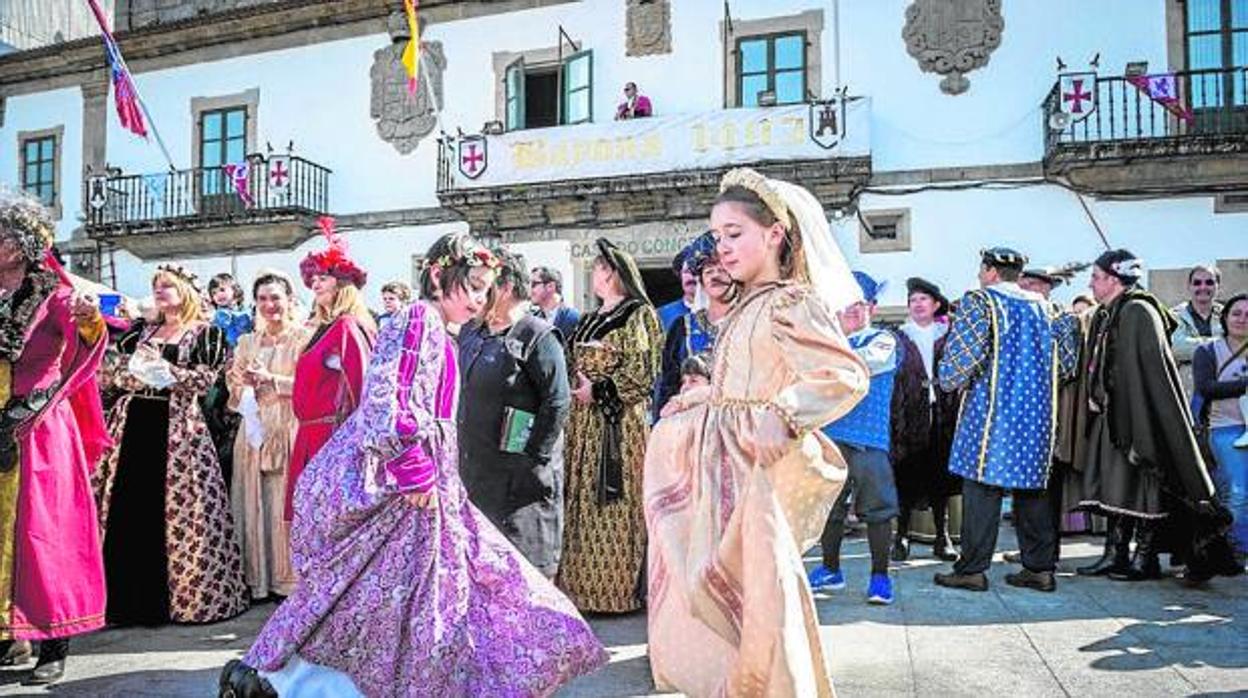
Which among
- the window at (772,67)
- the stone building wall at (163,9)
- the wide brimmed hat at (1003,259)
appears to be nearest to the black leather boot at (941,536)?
the wide brimmed hat at (1003,259)

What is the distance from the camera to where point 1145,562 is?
549 cm

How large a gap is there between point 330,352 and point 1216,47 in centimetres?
1238


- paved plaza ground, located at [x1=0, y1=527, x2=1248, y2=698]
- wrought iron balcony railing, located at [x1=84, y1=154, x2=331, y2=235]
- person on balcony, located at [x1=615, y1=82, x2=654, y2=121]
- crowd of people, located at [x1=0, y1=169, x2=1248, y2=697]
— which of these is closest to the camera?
crowd of people, located at [x1=0, y1=169, x2=1248, y2=697]

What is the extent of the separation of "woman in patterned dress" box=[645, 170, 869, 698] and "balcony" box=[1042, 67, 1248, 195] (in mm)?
10757

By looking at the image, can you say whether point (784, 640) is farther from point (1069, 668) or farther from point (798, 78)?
point (798, 78)

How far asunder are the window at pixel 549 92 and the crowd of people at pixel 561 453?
8521 millimetres

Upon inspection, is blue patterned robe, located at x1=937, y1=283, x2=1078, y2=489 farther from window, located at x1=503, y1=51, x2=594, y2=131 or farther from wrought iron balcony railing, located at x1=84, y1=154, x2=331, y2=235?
wrought iron balcony railing, located at x1=84, y1=154, x2=331, y2=235

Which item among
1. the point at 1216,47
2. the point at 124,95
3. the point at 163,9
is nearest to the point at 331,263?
the point at 124,95

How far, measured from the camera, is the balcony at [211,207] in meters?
16.1

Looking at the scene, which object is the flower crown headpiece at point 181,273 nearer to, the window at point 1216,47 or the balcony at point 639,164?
the balcony at point 639,164

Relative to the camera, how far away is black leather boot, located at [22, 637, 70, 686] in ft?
12.2

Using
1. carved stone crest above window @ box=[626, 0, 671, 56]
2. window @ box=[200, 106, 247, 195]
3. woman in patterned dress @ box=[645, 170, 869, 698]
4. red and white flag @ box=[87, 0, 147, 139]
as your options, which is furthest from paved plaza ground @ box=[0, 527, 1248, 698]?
window @ box=[200, 106, 247, 195]

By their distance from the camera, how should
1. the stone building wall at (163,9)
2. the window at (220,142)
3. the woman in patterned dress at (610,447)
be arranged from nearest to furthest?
the woman in patterned dress at (610,447)
the window at (220,142)
the stone building wall at (163,9)

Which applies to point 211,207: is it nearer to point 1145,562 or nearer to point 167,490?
point 167,490
